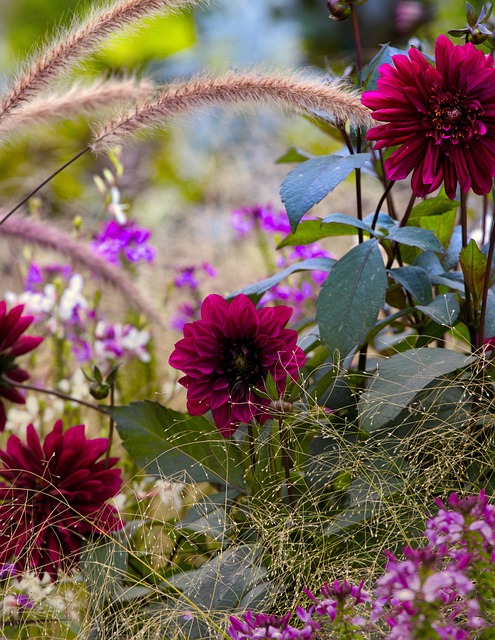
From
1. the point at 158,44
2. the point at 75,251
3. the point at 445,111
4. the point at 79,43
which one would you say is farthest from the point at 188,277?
the point at 158,44

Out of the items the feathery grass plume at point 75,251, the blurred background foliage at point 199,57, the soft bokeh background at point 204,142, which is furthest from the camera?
the blurred background foliage at point 199,57

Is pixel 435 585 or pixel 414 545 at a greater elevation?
pixel 435 585

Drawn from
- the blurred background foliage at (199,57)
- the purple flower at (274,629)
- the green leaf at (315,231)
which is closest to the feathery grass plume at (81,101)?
the green leaf at (315,231)

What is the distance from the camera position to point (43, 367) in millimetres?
1271

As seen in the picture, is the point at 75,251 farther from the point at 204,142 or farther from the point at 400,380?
the point at 204,142

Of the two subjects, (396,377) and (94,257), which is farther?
(94,257)

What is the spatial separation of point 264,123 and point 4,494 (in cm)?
257

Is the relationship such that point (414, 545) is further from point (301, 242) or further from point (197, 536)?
point (301, 242)

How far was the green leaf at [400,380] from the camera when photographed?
45 centimetres

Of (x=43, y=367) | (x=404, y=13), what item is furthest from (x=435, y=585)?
(x=404, y=13)

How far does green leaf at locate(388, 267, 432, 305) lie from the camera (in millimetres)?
531

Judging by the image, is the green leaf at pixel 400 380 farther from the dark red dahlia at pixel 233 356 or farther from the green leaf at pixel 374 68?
the green leaf at pixel 374 68

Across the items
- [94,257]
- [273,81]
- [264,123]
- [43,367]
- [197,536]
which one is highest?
[273,81]

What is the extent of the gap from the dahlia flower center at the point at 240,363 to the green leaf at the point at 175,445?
5 cm
